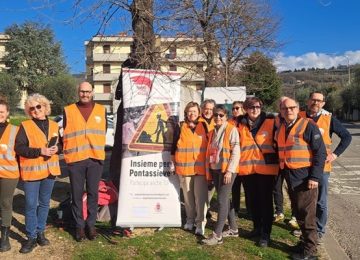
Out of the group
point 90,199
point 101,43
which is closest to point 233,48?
point 101,43

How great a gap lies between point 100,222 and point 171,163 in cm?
144

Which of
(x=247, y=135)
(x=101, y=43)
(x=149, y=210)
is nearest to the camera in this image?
(x=247, y=135)

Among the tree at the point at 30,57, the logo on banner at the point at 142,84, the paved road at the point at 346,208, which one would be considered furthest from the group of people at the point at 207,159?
the tree at the point at 30,57

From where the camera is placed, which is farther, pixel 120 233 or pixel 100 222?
pixel 100 222

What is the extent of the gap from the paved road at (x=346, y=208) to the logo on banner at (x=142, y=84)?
350 centimetres

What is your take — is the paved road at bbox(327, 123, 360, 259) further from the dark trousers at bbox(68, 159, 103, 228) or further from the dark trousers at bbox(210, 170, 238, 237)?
the dark trousers at bbox(68, 159, 103, 228)

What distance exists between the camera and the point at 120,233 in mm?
5961

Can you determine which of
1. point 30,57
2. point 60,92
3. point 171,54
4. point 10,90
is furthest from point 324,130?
point 30,57

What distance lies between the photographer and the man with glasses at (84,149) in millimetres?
5566

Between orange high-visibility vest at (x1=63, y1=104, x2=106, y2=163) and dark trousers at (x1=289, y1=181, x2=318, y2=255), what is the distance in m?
2.57

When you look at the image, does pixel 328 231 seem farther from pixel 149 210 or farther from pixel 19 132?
pixel 19 132

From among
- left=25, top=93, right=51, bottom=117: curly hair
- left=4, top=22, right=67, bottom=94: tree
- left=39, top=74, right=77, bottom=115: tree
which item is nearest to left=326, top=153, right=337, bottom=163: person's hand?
left=25, top=93, right=51, bottom=117: curly hair

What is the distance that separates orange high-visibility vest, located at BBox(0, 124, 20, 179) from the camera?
521cm

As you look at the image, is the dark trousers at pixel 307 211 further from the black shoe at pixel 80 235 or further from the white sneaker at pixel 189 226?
the black shoe at pixel 80 235
